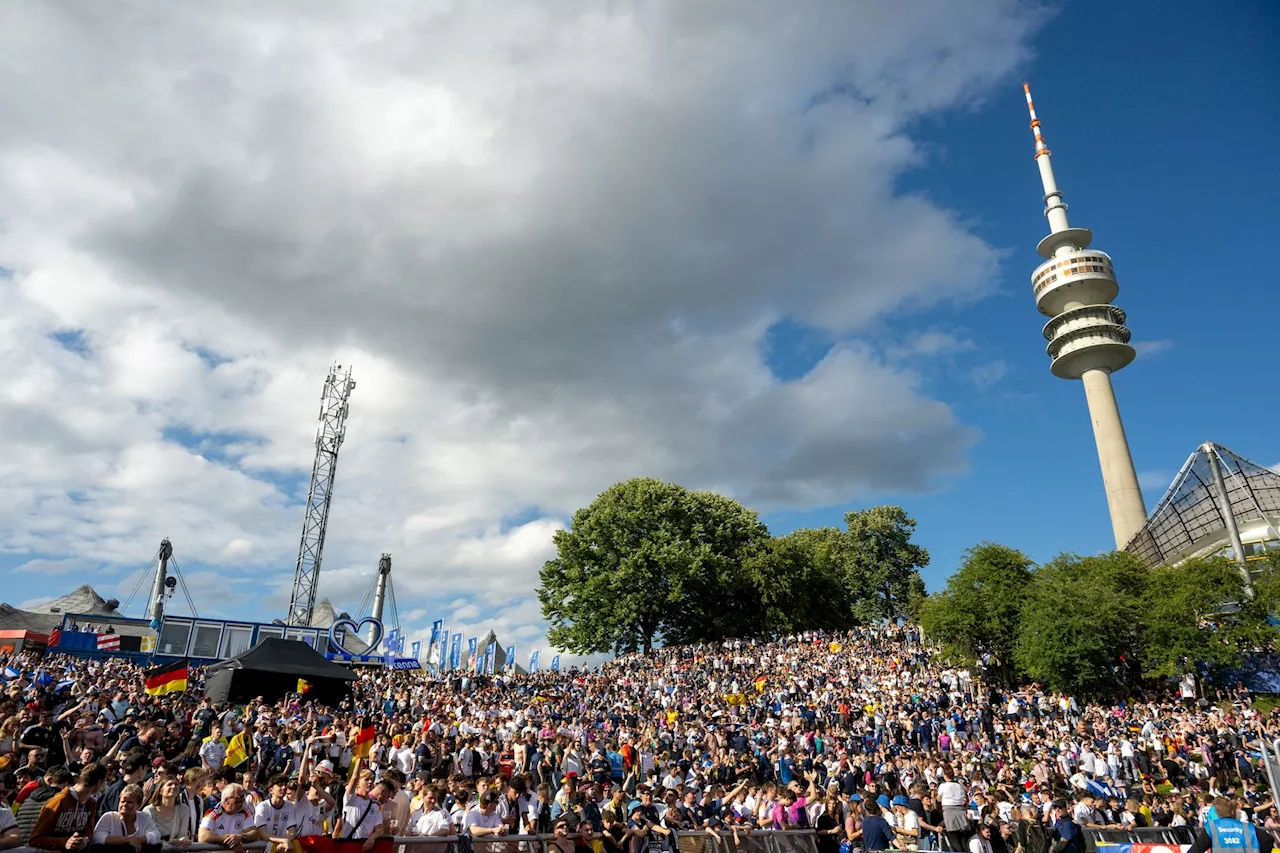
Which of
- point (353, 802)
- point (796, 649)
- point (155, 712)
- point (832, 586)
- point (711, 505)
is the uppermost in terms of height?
point (711, 505)

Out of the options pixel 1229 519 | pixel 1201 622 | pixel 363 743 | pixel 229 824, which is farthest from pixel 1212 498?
pixel 229 824

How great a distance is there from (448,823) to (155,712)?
11988 mm

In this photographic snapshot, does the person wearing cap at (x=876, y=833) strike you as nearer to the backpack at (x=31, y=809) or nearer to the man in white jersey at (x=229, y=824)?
the man in white jersey at (x=229, y=824)

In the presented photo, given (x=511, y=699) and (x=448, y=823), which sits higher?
(x=511, y=699)

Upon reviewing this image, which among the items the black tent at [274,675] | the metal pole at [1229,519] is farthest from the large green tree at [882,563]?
the black tent at [274,675]

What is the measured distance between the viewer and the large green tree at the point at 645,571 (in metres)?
51.7

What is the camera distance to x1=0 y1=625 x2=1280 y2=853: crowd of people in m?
8.66

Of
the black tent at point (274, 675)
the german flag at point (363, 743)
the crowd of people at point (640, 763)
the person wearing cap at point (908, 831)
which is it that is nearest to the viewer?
the crowd of people at point (640, 763)

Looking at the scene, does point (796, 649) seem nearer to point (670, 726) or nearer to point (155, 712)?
point (670, 726)

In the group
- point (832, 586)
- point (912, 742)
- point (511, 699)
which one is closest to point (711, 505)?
point (832, 586)

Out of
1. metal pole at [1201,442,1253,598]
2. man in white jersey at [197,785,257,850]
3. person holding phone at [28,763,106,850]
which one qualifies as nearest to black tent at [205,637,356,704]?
man in white jersey at [197,785,257,850]

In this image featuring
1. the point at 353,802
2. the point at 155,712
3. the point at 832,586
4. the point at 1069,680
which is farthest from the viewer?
the point at 832,586

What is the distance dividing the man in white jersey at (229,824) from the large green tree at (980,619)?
34716 millimetres

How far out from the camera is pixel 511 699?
107 ft
